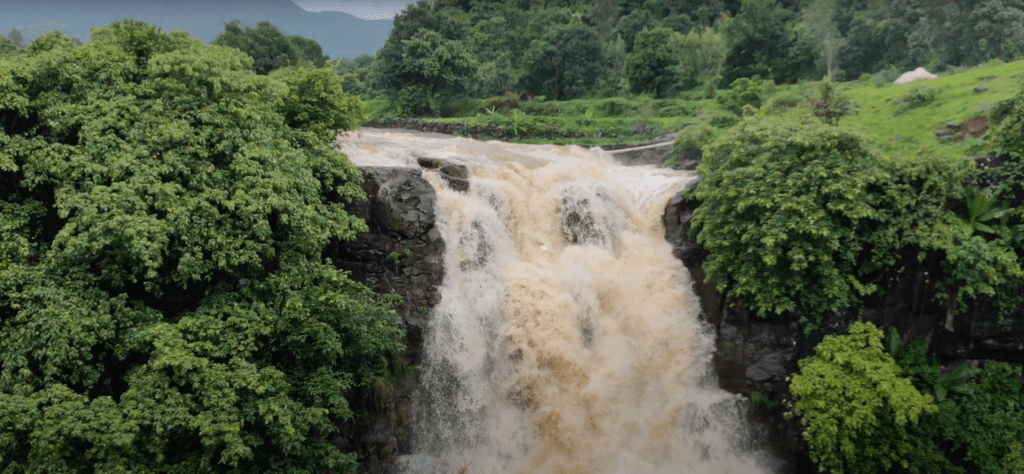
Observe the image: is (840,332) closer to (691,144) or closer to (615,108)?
(691,144)

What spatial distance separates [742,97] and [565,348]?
18625mm

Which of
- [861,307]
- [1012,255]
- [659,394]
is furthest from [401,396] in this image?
[1012,255]

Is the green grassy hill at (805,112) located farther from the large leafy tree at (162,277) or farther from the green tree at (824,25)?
the large leafy tree at (162,277)

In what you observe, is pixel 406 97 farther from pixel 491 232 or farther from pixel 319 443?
pixel 319 443

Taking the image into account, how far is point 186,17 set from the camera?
5484 cm

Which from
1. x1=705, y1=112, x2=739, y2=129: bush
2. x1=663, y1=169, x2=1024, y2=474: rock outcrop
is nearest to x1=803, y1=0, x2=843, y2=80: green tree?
x1=705, y1=112, x2=739, y2=129: bush

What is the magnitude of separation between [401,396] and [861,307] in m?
8.92

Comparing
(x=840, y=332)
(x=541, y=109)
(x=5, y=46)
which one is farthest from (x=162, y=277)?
(x=541, y=109)

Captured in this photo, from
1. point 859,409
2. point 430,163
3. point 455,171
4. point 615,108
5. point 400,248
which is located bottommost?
point 859,409

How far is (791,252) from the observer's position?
10688 millimetres

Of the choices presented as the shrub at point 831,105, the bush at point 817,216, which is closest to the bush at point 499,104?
the shrub at point 831,105

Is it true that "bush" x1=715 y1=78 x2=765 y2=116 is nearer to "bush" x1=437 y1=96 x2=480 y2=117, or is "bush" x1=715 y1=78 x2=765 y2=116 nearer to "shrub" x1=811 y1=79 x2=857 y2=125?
"shrub" x1=811 y1=79 x2=857 y2=125

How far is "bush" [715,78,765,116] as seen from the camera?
25453 millimetres

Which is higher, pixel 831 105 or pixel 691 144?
pixel 831 105
